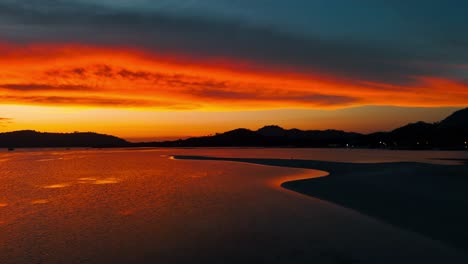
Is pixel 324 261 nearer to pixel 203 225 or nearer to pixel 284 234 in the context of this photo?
pixel 284 234

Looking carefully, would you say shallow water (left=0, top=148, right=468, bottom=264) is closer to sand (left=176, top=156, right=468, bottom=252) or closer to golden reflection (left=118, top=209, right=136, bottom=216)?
golden reflection (left=118, top=209, right=136, bottom=216)

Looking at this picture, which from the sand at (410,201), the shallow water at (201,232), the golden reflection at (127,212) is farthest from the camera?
the golden reflection at (127,212)

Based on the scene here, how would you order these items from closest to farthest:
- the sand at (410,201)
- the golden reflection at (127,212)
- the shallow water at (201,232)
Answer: the shallow water at (201,232) < the sand at (410,201) < the golden reflection at (127,212)

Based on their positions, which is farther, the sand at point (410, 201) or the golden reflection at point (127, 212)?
the golden reflection at point (127, 212)

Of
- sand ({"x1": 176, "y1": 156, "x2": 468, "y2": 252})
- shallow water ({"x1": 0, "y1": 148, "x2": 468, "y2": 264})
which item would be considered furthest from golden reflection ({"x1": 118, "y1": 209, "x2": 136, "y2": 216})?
sand ({"x1": 176, "y1": 156, "x2": 468, "y2": 252})

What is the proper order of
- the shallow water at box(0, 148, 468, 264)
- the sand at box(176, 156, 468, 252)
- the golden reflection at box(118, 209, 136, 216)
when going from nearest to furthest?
the shallow water at box(0, 148, 468, 264)
the sand at box(176, 156, 468, 252)
the golden reflection at box(118, 209, 136, 216)

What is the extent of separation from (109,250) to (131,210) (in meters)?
9.90

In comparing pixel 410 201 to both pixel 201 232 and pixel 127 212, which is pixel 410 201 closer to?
pixel 201 232

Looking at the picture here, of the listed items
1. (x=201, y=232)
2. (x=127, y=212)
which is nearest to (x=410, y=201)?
(x=201, y=232)

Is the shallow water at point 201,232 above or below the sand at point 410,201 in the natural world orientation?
below

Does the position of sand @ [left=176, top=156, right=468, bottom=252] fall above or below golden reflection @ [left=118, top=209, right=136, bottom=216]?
above

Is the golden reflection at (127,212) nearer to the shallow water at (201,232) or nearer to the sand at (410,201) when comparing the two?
the shallow water at (201,232)

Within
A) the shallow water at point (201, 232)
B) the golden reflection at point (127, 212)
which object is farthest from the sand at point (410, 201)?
the golden reflection at point (127, 212)

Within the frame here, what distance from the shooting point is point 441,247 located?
14477 millimetres
